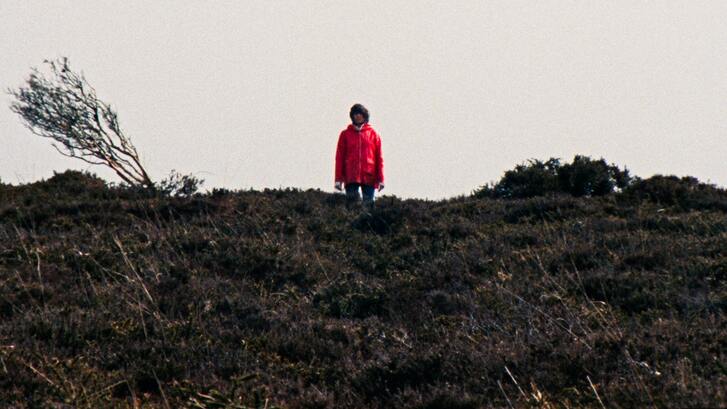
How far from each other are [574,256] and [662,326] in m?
3.52

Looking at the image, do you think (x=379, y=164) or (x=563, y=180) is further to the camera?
(x=563, y=180)

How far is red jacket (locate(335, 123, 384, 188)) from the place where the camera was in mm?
16609

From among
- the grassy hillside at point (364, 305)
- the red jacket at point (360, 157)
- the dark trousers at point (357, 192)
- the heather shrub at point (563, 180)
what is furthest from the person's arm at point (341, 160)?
the heather shrub at point (563, 180)

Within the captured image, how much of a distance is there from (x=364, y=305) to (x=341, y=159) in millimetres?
7445

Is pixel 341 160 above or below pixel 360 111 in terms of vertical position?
below

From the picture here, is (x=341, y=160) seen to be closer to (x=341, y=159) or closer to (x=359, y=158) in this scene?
(x=341, y=159)

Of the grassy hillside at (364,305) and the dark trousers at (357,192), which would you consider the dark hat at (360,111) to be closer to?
the dark trousers at (357,192)

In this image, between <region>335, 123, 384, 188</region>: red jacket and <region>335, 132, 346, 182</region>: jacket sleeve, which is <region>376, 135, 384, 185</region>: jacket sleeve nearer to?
<region>335, 123, 384, 188</region>: red jacket

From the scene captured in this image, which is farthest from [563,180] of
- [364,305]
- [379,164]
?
[364,305]

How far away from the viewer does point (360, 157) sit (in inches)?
653

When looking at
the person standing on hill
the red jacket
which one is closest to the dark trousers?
the person standing on hill

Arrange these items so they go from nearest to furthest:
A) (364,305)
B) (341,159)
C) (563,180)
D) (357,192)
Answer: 1. (364,305)
2. (341,159)
3. (357,192)
4. (563,180)

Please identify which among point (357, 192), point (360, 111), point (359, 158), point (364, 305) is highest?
point (360, 111)

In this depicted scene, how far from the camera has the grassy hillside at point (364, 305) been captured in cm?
644
